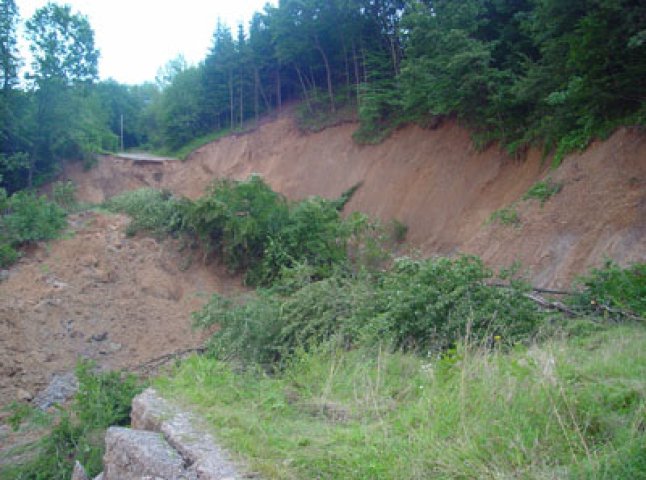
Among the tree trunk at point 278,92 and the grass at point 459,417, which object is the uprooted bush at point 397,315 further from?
the tree trunk at point 278,92

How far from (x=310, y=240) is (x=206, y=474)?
11995 millimetres

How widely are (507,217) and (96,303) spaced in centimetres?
1202

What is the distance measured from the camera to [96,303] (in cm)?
1675

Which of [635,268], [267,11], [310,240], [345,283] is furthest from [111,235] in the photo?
[635,268]

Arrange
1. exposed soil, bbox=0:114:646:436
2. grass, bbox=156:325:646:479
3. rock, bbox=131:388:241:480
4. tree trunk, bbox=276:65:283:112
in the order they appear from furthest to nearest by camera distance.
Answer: tree trunk, bbox=276:65:283:112
exposed soil, bbox=0:114:646:436
rock, bbox=131:388:241:480
grass, bbox=156:325:646:479

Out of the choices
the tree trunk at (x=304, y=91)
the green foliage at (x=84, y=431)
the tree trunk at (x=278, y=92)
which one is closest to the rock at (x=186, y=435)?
the green foliage at (x=84, y=431)

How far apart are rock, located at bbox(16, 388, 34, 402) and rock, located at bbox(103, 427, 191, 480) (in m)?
8.25

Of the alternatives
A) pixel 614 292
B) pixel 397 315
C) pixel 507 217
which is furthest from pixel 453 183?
pixel 397 315

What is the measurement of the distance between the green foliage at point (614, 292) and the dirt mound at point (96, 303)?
32.6 feet

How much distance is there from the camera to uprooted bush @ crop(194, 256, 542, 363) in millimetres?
6543

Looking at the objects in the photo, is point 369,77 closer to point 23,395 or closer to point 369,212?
point 369,212

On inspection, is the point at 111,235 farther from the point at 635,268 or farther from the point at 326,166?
the point at 635,268

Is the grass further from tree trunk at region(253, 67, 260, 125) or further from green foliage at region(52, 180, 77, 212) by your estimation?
tree trunk at region(253, 67, 260, 125)

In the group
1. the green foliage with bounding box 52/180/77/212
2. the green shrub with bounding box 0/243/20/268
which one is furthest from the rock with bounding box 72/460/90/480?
the green foliage with bounding box 52/180/77/212
